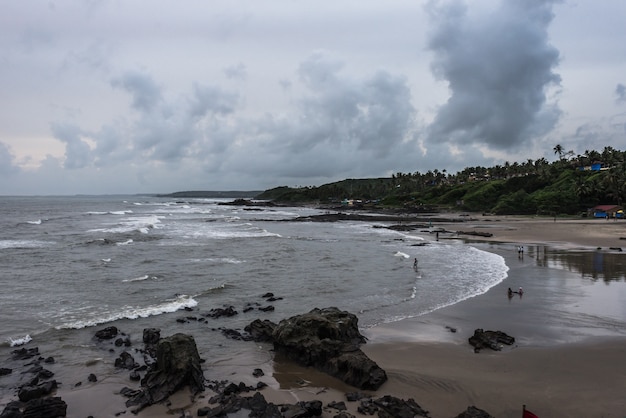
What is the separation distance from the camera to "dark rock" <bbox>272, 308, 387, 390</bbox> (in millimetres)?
12406

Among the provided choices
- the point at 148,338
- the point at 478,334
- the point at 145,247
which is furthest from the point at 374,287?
the point at 145,247

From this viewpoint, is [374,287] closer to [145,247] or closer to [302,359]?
[302,359]

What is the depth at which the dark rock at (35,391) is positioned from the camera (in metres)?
11.6

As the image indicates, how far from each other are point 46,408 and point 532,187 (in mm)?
118826

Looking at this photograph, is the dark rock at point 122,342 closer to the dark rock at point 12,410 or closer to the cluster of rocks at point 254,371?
the cluster of rocks at point 254,371

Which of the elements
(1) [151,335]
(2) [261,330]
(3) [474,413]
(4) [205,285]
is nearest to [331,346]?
(2) [261,330]

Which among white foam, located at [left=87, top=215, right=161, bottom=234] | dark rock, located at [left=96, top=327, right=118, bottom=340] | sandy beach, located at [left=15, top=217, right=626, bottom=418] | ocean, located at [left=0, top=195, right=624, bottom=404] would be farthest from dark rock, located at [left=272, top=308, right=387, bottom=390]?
white foam, located at [left=87, top=215, right=161, bottom=234]

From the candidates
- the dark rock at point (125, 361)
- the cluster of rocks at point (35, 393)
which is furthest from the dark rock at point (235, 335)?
the cluster of rocks at point (35, 393)

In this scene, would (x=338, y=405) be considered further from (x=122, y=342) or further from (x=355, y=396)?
(x=122, y=342)

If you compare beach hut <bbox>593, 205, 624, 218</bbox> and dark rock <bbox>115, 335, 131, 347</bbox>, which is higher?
beach hut <bbox>593, 205, 624, 218</bbox>

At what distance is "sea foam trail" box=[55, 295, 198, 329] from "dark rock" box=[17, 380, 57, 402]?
581cm

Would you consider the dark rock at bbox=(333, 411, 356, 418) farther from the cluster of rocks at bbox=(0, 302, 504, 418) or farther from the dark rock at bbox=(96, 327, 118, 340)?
the dark rock at bbox=(96, 327, 118, 340)

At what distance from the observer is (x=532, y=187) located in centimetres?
11119

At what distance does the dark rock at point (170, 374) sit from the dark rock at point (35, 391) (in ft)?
8.12
